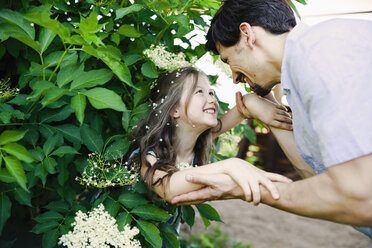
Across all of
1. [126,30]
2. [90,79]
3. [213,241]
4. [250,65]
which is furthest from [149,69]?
[213,241]

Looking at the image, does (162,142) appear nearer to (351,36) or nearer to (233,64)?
(233,64)

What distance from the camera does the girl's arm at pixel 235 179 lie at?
122 cm

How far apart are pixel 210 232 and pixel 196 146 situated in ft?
8.27

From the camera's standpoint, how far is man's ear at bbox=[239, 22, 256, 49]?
1.48 m

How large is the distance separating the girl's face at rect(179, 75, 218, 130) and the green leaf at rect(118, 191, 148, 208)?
1.79 ft

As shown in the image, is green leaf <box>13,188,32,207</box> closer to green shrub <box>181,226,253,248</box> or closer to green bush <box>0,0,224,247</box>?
green bush <box>0,0,224,247</box>

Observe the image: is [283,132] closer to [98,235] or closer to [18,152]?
[98,235]

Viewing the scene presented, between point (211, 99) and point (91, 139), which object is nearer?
point (91, 139)

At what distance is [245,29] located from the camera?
1.50m

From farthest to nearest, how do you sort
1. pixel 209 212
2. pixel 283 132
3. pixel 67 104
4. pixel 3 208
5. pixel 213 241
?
pixel 213 241, pixel 283 132, pixel 209 212, pixel 67 104, pixel 3 208

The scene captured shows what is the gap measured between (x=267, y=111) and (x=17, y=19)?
112 cm

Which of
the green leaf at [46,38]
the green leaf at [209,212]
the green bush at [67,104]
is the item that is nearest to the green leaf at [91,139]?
the green bush at [67,104]

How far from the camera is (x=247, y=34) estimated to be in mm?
1495

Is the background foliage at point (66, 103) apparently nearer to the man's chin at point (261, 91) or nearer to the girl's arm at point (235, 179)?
the girl's arm at point (235, 179)
